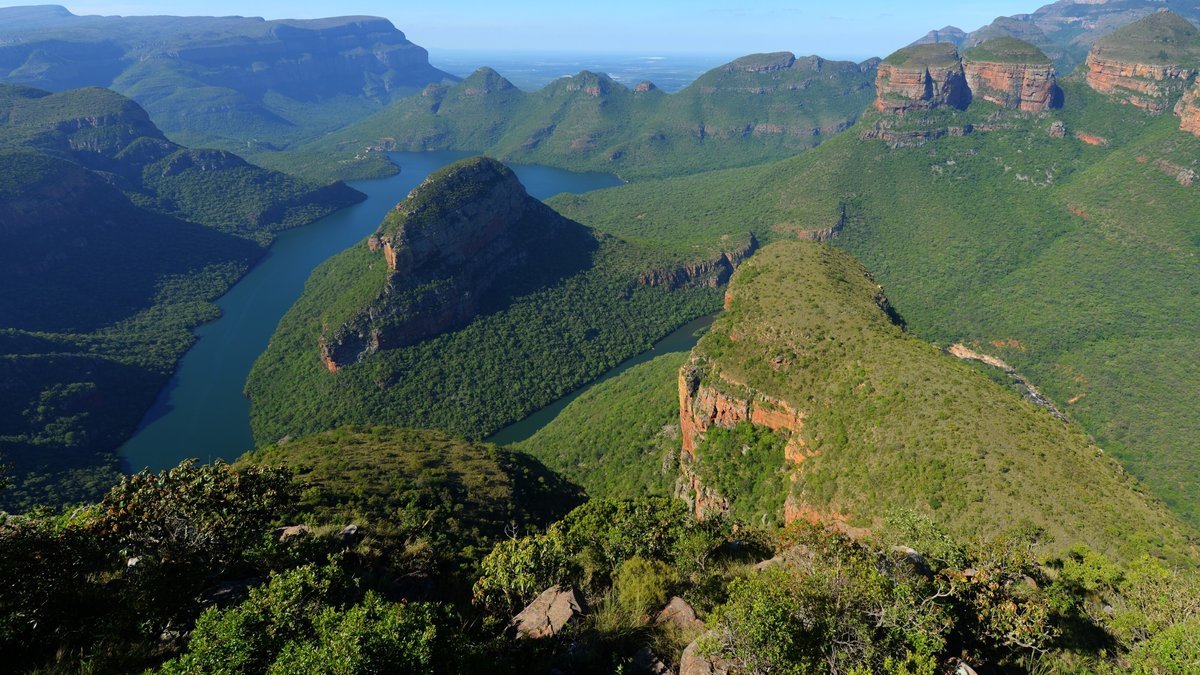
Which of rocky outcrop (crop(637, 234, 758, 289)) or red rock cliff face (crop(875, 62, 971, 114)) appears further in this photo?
red rock cliff face (crop(875, 62, 971, 114))

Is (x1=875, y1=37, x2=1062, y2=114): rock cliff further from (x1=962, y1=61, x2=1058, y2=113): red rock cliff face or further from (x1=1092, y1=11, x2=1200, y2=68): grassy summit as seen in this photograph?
(x1=1092, y1=11, x2=1200, y2=68): grassy summit

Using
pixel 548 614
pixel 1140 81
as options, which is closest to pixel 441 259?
pixel 548 614

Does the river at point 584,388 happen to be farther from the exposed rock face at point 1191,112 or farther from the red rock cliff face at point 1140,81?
the red rock cliff face at point 1140,81

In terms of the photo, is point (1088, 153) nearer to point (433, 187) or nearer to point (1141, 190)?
point (1141, 190)

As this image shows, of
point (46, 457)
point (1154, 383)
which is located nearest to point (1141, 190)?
point (1154, 383)

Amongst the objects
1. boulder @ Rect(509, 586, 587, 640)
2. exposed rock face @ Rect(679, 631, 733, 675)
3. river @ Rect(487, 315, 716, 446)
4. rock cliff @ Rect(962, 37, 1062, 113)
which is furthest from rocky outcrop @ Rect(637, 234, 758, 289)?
exposed rock face @ Rect(679, 631, 733, 675)

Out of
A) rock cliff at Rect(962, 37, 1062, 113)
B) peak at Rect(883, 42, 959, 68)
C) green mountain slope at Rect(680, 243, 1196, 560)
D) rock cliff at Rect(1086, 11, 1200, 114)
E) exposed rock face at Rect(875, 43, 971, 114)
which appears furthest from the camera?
peak at Rect(883, 42, 959, 68)

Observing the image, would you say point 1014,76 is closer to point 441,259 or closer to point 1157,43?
point 1157,43
